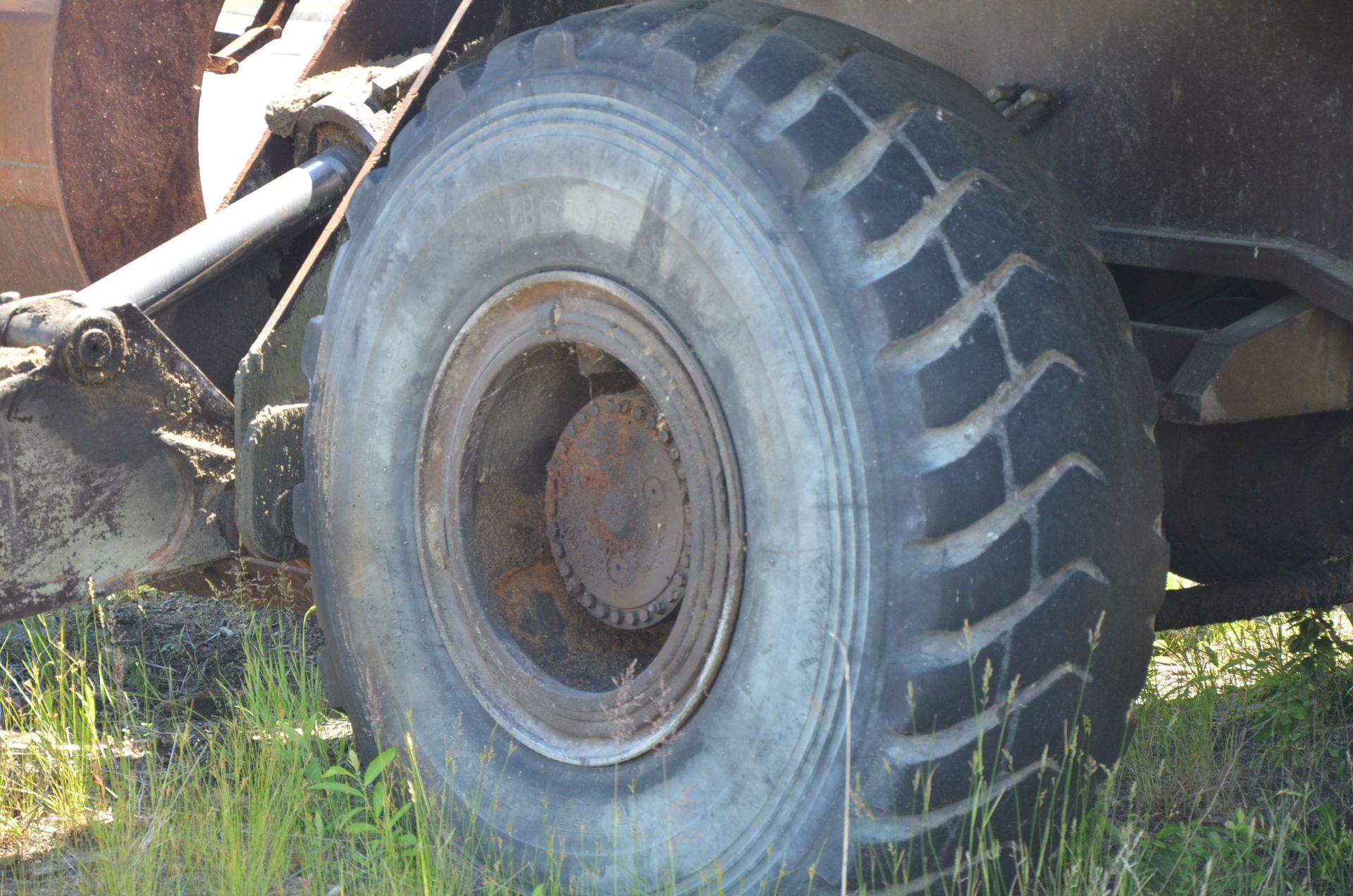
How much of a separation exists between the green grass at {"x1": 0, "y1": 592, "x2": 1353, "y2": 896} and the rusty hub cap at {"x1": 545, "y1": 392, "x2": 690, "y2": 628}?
339mm

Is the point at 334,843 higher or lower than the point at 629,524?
lower

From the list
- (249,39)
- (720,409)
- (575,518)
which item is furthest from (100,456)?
(249,39)

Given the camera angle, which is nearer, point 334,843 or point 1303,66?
point 1303,66

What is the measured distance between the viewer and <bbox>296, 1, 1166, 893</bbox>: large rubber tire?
1.70m

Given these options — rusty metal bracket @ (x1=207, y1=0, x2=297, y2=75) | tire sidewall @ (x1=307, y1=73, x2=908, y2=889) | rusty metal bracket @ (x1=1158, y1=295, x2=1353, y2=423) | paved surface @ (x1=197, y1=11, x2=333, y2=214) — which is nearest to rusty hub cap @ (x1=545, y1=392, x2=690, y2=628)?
tire sidewall @ (x1=307, y1=73, x2=908, y2=889)

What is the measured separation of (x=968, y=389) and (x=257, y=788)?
1.60m

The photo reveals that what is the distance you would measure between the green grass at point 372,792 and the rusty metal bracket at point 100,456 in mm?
209

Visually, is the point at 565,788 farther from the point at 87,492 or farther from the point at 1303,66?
the point at 1303,66

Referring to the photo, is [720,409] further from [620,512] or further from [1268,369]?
[1268,369]

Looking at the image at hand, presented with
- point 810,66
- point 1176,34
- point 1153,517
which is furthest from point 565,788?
point 1176,34

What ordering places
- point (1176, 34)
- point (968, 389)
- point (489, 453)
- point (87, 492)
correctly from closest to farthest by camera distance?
point (968, 389)
point (1176, 34)
point (489, 453)
point (87, 492)

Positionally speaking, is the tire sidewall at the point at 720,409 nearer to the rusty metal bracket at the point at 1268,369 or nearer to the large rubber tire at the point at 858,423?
the large rubber tire at the point at 858,423

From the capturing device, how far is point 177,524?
2.77 metres

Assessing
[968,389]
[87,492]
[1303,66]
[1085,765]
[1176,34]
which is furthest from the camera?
[87,492]
